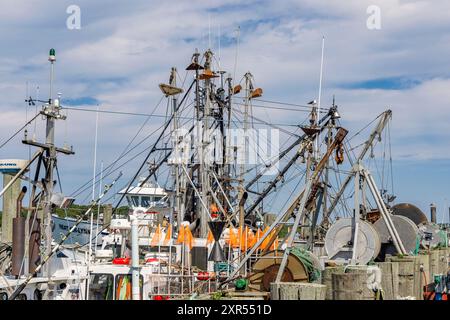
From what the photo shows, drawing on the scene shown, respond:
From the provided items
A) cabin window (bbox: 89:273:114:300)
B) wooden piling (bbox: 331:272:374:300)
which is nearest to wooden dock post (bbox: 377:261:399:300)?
wooden piling (bbox: 331:272:374:300)

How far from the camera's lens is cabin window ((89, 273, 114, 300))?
19391 millimetres

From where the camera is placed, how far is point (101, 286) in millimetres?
19562

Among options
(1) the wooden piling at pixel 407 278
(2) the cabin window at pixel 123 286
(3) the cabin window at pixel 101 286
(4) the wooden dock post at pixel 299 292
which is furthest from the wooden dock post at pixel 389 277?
(3) the cabin window at pixel 101 286

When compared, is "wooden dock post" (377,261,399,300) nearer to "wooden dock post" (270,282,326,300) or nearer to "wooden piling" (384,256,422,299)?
"wooden piling" (384,256,422,299)

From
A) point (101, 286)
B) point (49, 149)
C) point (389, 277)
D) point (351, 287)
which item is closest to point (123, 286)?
point (101, 286)

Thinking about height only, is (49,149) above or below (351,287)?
above

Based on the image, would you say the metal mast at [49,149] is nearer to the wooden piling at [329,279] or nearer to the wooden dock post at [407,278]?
the wooden piling at [329,279]

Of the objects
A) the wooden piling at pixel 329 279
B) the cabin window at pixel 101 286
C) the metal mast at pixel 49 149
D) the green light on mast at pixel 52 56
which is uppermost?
the green light on mast at pixel 52 56

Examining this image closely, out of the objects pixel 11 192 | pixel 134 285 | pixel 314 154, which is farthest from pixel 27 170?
pixel 314 154

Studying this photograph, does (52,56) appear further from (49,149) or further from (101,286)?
(101,286)

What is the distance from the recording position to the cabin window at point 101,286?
1939cm

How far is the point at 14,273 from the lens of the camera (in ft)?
63.8
